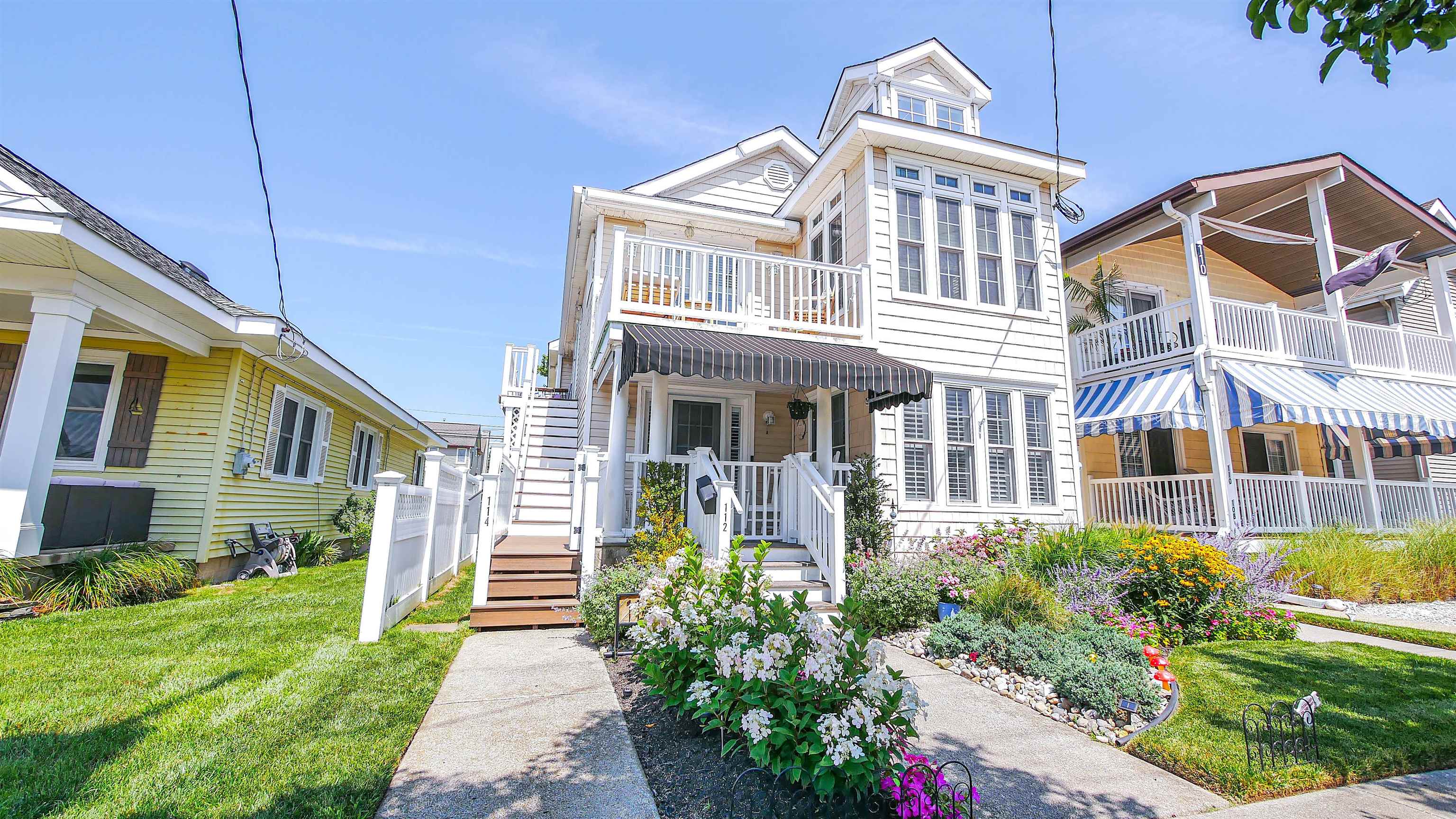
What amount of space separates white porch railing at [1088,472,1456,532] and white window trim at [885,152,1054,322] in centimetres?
427

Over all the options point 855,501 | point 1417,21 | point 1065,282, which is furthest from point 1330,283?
point 1417,21

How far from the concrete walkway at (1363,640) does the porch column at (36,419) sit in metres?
13.7

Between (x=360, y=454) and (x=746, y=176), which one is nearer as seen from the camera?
(x=746, y=176)

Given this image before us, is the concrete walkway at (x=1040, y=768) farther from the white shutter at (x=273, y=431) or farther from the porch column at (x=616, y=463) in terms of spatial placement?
the white shutter at (x=273, y=431)

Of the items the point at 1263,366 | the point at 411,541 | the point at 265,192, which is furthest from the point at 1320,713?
the point at 265,192

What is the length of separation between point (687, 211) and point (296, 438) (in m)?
8.66

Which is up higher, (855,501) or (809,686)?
(855,501)

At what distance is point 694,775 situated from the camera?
3238 millimetres

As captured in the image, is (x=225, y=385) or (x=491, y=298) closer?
(x=225, y=385)

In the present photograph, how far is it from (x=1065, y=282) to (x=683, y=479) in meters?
9.57

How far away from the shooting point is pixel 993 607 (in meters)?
6.20

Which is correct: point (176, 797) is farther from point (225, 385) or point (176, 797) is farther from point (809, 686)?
point (225, 385)

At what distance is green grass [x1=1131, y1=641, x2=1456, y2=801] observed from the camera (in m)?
3.43

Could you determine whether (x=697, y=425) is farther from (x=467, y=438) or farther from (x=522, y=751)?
(x=467, y=438)
